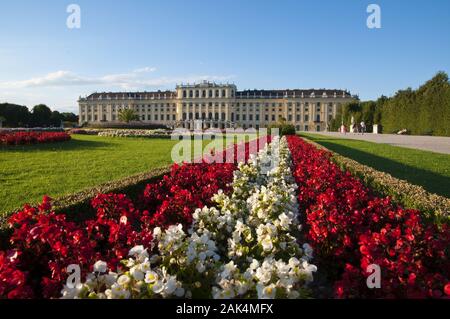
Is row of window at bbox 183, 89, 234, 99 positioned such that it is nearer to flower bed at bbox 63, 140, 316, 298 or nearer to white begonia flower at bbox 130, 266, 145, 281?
flower bed at bbox 63, 140, 316, 298

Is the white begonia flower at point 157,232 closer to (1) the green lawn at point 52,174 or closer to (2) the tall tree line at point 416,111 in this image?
(1) the green lawn at point 52,174

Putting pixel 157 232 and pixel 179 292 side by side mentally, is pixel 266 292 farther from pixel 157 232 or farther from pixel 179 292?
pixel 157 232

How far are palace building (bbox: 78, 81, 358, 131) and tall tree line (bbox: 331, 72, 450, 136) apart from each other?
1528 inches

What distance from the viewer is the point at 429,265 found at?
2.31 metres

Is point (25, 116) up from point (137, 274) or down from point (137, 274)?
up

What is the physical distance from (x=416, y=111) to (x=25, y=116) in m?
49.6

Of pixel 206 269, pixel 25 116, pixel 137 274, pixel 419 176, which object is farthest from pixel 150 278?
pixel 25 116

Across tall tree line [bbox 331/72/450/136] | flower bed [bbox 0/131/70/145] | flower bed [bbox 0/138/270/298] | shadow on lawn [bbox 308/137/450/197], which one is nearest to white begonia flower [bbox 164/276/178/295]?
flower bed [bbox 0/138/270/298]

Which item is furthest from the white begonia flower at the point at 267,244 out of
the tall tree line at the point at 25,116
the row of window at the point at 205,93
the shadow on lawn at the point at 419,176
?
the row of window at the point at 205,93

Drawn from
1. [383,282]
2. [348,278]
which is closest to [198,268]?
[348,278]

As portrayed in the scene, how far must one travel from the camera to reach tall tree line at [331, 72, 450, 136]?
27953mm

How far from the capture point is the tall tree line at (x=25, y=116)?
50.1 metres

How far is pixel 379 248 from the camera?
7.46 feet
